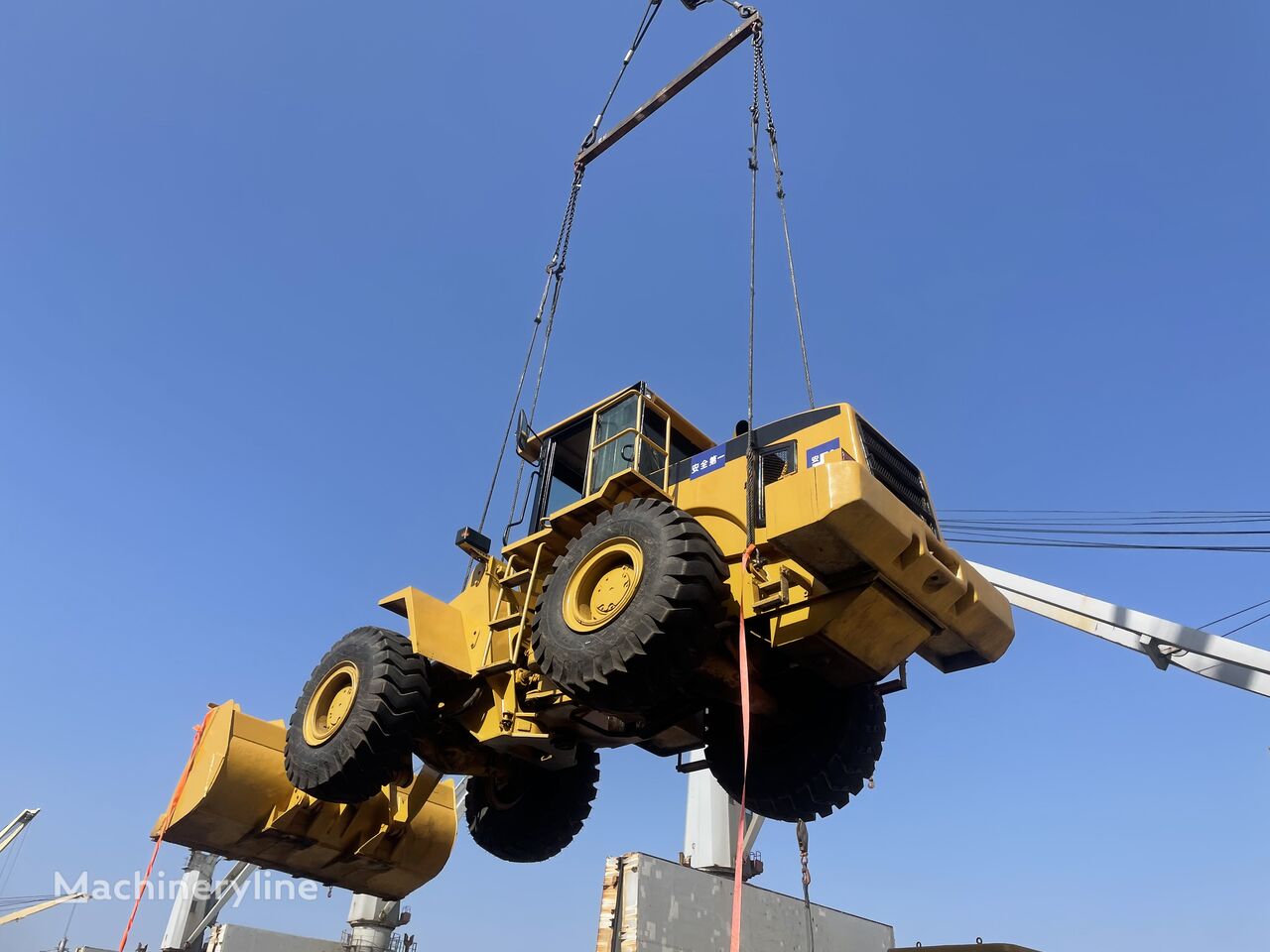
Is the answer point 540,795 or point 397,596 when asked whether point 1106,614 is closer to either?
point 540,795

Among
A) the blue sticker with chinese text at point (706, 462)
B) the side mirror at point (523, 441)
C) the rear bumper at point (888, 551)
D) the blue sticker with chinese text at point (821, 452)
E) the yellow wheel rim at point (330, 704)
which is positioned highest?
the side mirror at point (523, 441)

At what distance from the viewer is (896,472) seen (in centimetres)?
661

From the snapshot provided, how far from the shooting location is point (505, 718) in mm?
7172

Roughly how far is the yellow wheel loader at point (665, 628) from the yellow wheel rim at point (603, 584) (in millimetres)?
17

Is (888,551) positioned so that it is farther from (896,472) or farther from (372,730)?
(372,730)

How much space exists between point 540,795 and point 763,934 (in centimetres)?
270

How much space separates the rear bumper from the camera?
210 inches

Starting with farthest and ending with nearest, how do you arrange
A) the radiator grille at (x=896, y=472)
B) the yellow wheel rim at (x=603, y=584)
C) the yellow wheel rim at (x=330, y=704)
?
the yellow wheel rim at (x=330, y=704) < the radiator grille at (x=896, y=472) < the yellow wheel rim at (x=603, y=584)

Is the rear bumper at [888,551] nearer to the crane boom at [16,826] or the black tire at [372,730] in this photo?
the black tire at [372,730]

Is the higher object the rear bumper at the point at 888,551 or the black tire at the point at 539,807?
the rear bumper at the point at 888,551

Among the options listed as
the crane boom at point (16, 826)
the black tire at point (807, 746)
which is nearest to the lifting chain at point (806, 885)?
the black tire at point (807, 746)

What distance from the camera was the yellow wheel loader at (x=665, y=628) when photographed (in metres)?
5.51

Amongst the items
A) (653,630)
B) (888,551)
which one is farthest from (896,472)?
(653,630)

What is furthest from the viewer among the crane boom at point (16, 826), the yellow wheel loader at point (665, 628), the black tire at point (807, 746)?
the crane boom at point (16, 826)
